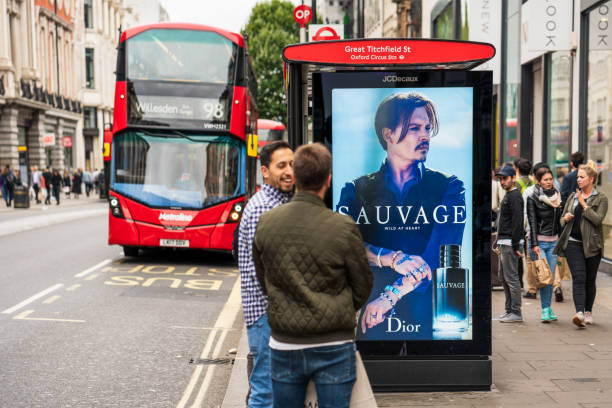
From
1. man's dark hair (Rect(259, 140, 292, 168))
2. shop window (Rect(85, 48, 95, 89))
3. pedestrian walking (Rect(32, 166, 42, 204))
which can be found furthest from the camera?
shop window (Rect(85, 48, 95, 89))

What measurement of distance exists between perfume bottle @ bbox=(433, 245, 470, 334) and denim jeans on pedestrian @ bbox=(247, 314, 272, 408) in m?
1.68

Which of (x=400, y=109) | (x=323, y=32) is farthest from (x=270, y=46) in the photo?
(x=400, y=109)

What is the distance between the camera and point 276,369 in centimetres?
314

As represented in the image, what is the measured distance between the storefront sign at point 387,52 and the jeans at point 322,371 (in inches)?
103

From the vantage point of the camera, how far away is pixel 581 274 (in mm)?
7492

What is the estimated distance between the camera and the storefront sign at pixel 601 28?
12016 mm

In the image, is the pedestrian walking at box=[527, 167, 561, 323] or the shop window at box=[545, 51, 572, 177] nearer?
the pedestrian walking at box=[527, 167, 561, 323]

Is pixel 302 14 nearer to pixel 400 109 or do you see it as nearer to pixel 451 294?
pixel 400 109

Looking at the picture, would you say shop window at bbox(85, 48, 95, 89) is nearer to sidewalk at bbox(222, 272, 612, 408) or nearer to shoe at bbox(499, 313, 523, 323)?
shoe at bbox(499, 313, 523, 323)

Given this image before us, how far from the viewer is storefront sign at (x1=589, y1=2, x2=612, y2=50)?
1202 centimetres

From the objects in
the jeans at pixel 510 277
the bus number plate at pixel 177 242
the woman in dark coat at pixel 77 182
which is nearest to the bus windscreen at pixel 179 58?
the bus number plate at pixel 177 242

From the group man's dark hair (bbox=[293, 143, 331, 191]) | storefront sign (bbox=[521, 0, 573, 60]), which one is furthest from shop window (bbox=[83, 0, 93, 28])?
man's dark hair (bbox=[293, 143, 331, 191])

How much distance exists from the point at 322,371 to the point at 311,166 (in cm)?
85

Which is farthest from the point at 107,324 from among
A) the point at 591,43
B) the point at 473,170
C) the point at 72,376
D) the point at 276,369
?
the point at 591,43
